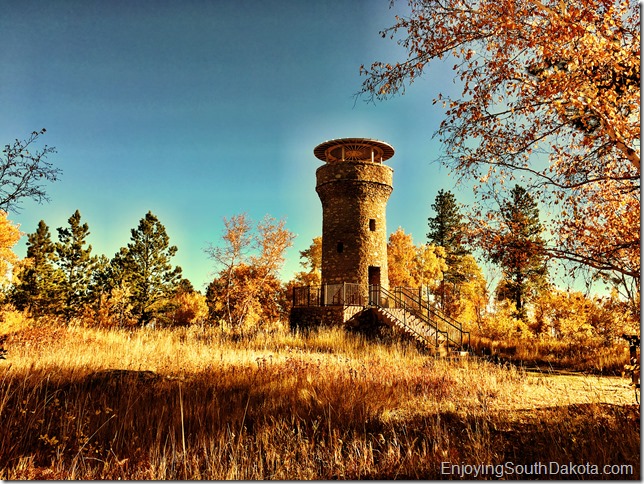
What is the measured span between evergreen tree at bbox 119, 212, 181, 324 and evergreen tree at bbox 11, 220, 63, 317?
4913mm

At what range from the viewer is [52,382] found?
22.1ft

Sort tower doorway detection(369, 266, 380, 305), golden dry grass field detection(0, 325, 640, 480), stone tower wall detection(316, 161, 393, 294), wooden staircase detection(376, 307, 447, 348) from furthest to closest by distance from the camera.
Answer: stone tower wall detection(316, 161, 393, 294), tower doorway detection(369, 266, 380, 305), wooden staircase detection(376, 307, 447, 348), golden dry grass field detection(0, 325, 640, 480)

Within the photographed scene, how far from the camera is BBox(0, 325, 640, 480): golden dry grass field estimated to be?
3932mm

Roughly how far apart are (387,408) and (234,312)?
2857 centimetres

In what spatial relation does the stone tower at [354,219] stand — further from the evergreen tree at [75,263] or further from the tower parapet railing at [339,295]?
the evergreen tree at [75,263]

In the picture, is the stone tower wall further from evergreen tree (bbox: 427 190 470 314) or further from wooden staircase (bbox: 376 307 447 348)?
evergreen tree (bbox: 427 190 470 314)

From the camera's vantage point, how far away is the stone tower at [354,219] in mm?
21250

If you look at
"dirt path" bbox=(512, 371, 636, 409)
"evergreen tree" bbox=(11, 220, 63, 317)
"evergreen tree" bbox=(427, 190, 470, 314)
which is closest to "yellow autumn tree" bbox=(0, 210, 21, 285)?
"evergreen tree" bbox=(11, 220, 63, 317)

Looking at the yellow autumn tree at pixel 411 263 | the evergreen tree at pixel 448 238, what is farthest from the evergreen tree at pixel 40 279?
the evergreen tree at pixel 448 238

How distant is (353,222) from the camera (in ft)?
70.4

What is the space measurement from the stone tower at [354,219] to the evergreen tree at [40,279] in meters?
23.7

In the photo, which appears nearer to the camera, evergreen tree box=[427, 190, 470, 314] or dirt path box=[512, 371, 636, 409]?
dirt path box=[512, 371, 636, 409]

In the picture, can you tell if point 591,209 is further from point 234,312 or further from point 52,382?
point 234,312

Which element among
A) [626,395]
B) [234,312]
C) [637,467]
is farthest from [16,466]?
[234,312]
